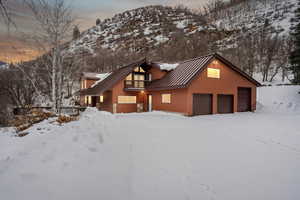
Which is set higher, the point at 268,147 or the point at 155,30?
the point at 155,30

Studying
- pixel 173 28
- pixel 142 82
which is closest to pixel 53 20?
pixel 142 82

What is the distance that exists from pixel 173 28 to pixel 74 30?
198ft

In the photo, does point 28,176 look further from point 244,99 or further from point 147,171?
point 244,99

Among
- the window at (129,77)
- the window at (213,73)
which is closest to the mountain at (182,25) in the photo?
the window at (129,77)

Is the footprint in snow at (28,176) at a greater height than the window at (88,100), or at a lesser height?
lesser

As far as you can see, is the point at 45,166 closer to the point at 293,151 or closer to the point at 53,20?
the point at 293,151

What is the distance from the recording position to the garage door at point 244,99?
14.7 meters

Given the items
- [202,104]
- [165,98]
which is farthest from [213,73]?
[165,98]

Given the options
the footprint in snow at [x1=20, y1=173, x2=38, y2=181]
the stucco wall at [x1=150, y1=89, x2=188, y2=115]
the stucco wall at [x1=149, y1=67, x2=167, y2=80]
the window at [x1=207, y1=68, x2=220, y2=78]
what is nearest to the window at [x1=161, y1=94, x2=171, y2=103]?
the stucco wall at [x1=150, y1=89, x2=188, y2=115]

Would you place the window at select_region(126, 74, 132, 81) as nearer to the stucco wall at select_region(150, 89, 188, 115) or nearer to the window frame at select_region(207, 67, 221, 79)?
the stucco wall at select_region(150, 89, 188, 115)

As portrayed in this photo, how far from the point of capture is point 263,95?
1822 cm

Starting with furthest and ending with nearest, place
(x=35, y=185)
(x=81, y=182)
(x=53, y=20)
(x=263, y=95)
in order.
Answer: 1. (x=263, y=95)
2. (x=53, y=20)
3. (x=81, y=182)
4. (x=35, y=185)

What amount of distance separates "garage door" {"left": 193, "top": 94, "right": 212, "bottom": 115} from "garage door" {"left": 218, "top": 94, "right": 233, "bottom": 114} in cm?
118

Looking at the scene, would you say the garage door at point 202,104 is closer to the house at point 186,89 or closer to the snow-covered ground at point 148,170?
the house at point 186,89
